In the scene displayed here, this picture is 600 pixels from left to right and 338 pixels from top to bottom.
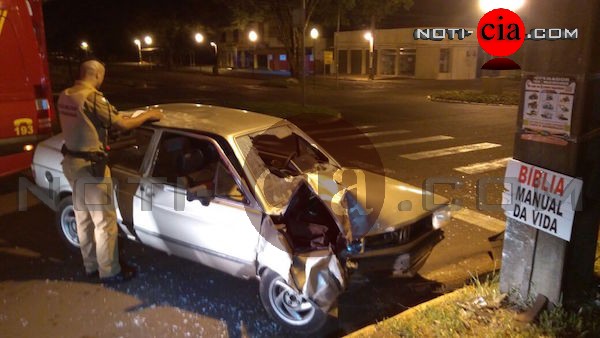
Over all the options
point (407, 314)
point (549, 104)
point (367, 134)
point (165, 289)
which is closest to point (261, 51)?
point (367, 134)

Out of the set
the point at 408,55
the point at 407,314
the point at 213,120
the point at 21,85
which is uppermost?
the point at 408,55

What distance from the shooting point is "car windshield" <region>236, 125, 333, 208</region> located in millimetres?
4289

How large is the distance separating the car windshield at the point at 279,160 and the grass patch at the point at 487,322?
4.24 feet

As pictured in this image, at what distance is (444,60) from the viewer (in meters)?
40.4

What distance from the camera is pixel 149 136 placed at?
4816 mm

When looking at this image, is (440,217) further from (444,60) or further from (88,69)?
(444,60)

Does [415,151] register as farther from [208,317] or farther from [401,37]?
[401,37]

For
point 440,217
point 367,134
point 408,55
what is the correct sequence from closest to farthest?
point 440,217, point 367,134, point 408,55

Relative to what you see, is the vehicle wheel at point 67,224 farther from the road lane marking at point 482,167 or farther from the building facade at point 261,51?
the building facade at point 261,51

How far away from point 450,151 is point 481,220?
4.36 metres

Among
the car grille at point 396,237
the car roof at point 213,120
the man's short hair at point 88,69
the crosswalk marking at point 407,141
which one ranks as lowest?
the crosswalk marking at point 407,141

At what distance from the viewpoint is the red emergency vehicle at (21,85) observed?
649cm

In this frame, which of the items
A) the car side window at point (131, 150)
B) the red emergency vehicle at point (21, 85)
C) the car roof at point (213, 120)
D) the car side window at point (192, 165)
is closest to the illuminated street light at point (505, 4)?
the car roof at point (213, 120)

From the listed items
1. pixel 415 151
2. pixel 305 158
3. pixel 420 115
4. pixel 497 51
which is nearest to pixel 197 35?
pixel 497 51
